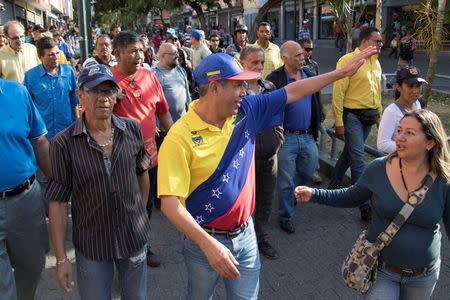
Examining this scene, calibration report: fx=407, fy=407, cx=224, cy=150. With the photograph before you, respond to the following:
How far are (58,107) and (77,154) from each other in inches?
104

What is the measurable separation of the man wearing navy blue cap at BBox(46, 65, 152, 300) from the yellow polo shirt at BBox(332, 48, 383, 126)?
302 cm

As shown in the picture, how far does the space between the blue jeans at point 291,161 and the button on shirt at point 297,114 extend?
0.34ft

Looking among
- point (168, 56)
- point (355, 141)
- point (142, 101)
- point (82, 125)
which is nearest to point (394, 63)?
point (355, 141)

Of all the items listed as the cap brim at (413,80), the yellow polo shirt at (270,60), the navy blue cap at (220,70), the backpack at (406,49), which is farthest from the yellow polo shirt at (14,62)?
the backpack at (406,49)

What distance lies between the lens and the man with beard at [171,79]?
529 centimetres

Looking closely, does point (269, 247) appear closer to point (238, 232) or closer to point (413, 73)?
point (238, 232)

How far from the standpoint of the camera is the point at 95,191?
239 cm

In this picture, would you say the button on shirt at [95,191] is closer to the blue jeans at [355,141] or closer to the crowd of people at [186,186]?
the crowd of people at [186,186]

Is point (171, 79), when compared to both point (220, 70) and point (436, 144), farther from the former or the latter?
point (436, 144)

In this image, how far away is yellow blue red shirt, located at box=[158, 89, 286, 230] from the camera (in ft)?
6.98

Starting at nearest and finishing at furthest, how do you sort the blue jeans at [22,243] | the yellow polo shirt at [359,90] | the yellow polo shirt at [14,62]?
1. the blue jeans at [22,243]
2. the yellow polo shirt at [359,90]
3. the yellow polo shirt at [14,62]

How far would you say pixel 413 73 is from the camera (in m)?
3.75

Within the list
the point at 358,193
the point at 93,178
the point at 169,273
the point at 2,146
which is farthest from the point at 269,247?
the point at 2,146

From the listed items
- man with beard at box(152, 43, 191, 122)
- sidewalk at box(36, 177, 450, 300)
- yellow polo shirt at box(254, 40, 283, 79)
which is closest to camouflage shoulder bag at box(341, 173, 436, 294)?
sidewalk at box(36, 177, 450, 300)
